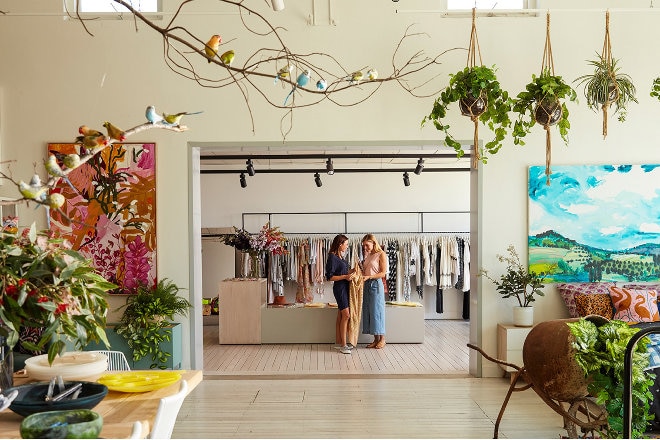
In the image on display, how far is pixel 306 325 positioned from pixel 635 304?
4.40 meters

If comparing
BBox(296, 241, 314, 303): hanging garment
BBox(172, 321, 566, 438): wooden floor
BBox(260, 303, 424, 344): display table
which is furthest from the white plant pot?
BBox(296, 241, 314, 303): hanging garment

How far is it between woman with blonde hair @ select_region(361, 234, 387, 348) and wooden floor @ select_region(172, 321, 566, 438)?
553 mm

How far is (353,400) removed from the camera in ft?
19.9

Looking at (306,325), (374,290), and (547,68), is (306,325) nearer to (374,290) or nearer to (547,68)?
(374,290)

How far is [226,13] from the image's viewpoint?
22.6 feet

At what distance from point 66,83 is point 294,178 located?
19.8ft

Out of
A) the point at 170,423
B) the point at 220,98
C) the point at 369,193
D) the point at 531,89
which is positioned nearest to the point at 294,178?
the point at 369,193

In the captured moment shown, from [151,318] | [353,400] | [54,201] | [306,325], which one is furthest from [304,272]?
[54,201]

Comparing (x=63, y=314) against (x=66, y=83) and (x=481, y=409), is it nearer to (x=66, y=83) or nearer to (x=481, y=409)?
(x=481, y=409)

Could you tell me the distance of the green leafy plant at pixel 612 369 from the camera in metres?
3.94

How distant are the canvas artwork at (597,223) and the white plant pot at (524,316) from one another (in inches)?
17.9

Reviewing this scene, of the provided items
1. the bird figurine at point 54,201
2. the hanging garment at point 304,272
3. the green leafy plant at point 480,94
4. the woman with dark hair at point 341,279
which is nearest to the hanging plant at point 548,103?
the green leafy plant at point 480,94

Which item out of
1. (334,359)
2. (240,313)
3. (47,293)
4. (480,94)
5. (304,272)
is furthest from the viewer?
(304,272)

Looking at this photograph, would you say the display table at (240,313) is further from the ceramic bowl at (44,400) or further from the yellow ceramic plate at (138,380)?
the ceramic bowl at (44,400)
